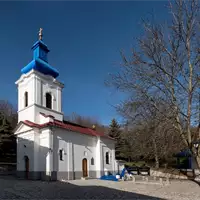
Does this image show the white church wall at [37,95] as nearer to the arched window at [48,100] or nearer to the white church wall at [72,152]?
the arched window at [48,100]

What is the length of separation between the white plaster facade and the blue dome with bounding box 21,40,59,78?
73cm

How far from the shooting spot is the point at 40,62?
24969mm

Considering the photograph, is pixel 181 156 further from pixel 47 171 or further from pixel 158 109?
pixel 158 109

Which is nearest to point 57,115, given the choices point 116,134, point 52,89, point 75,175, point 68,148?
point 52,89

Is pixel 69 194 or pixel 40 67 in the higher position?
pixel 40 67

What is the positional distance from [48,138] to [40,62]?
8.65 meters

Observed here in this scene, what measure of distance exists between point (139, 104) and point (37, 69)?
16953mm

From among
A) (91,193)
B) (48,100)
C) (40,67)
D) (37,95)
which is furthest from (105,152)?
(91,193)

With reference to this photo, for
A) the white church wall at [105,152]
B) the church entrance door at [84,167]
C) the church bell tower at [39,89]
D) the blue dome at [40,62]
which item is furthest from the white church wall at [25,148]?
the white church wall at [105,152]

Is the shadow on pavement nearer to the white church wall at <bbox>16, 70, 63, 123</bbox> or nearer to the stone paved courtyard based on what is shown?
the stone paved courtyard

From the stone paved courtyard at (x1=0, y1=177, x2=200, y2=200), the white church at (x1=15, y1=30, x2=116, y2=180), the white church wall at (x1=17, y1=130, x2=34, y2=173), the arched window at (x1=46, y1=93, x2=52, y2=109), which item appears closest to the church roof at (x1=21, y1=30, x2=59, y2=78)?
the white church at (x1=15, y1=30, x2=116, y2=180)

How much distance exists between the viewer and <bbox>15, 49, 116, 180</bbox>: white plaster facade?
2112cm

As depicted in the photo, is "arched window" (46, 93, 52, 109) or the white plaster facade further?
"arched window" (46, 93, 52, 109)

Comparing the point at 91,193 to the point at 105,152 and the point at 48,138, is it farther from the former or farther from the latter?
the point at 105,152
